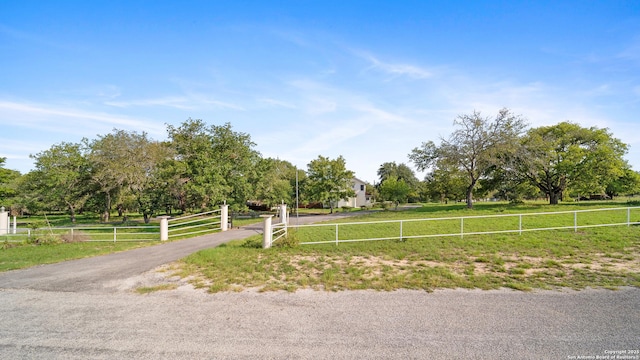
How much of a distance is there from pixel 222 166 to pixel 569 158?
100 ft

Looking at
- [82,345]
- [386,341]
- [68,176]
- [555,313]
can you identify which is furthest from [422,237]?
[68,176]

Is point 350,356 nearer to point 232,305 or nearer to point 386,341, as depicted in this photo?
point 386,341

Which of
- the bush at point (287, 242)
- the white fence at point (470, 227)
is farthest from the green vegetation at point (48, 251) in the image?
the white fence at point (470, 227)

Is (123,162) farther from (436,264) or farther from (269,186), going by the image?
(436,264)

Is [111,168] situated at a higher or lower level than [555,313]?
higher

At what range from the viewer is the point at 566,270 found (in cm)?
690

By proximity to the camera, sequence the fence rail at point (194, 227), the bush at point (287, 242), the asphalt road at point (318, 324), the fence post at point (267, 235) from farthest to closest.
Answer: the fence rail at point (194, 227), the bush at point (287, 242), the fence post at point (267, 235), the asphalt road at point (318, 324)

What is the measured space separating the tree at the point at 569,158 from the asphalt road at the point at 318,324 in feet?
87.4

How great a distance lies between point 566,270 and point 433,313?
4577 millimetres

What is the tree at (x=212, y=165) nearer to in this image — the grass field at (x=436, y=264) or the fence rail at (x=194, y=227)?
the fence rail at (x=194, y=227)

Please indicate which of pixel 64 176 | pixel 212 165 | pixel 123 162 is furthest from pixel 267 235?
pixel 64 176

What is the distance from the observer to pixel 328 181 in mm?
36906

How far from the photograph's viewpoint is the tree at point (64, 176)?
2616 cm

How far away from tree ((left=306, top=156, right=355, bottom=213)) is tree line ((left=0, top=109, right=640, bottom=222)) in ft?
21.3
